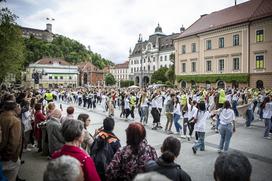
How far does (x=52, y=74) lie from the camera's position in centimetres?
8219

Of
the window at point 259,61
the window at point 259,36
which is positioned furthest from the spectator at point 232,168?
the window at point 259,36

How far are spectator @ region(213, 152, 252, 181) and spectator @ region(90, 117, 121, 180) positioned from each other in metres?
2.09

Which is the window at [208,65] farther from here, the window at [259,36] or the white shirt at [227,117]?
the white shirt at [227,117]

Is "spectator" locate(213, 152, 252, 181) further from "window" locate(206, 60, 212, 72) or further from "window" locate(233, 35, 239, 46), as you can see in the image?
"window" locate(206, 60, 212, 72)

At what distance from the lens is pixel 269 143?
9422 mm

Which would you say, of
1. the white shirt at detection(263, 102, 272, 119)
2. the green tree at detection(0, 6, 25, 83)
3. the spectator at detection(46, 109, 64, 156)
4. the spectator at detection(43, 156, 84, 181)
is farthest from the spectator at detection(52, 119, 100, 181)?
the green tree at detection(0, 6, 25, 83)

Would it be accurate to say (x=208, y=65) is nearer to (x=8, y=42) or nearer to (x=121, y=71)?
(x=8, y=42)

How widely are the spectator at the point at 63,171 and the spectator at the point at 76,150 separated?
85 centimetres

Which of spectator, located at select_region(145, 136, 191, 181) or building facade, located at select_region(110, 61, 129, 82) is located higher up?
building facade, located at select_region(110, 61, 129, 82)

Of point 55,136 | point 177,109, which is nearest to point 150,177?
point 55,136

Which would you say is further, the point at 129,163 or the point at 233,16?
the point at 233,16

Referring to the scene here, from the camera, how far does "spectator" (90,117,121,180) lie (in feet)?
12.5

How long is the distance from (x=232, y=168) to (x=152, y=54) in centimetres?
8803

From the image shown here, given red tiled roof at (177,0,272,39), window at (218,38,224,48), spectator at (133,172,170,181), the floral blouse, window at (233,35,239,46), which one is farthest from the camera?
window at (218,38,224,48)
